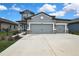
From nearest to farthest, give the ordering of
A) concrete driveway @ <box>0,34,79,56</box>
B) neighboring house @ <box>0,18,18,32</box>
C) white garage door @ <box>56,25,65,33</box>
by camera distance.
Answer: concrete driveway @ <box>0,34,79,56</box> → neighboring house @ <box>0,18,18,32</box> → white garage door @ <box>56,25,65,33</box>

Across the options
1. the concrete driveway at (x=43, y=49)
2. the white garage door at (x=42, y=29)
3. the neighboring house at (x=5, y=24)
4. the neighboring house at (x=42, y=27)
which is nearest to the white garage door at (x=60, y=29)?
the neighboring house at (x=42, y=27)

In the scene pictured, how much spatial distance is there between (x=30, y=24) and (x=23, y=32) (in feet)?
6.81

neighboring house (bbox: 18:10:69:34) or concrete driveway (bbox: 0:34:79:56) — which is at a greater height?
neighboring house (bbox: 18:10:69:34)

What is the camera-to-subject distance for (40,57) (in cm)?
732

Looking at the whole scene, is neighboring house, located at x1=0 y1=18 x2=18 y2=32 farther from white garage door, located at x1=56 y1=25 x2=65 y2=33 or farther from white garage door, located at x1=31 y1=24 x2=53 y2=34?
white garage door, located at x1=56 y1=25 x2=65 y2=33

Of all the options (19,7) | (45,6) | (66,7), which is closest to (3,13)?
(19,7)

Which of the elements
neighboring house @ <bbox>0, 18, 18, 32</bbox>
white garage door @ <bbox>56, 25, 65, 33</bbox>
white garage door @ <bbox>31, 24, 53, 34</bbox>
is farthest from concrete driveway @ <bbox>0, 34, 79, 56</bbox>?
white garage door @ <bbox>31, 24, 53, 34</bbox>

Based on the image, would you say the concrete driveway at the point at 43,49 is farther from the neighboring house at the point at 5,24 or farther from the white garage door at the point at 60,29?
the white garage door at the point at 60,29

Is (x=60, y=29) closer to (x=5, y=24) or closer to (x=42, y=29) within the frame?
(x=42, y=29)

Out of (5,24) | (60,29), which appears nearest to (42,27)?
(60,29)

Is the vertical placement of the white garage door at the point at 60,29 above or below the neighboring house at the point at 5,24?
below

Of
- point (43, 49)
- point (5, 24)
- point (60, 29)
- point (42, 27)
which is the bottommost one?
point (43, 49)

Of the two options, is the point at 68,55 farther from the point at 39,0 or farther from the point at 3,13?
the point at 3,13

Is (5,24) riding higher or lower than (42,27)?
higher
